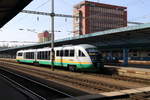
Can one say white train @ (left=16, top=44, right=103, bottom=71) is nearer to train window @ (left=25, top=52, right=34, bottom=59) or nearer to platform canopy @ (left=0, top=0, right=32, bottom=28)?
platform canopy @ (left=0, top=0, right=32, bottom=28)

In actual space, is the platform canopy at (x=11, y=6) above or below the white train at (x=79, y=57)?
above

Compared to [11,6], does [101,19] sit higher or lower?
higher

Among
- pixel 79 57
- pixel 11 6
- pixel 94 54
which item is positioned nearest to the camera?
pixel 11 6

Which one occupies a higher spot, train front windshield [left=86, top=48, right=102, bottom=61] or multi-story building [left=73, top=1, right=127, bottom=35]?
multi-story building [left=73, top=1, right=127, bottom=35]

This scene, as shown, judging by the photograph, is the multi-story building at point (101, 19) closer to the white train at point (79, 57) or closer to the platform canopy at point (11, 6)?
the white train at point (79, 57)

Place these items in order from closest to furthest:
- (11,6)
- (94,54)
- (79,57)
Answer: (11,6) → (94,54) → (79,57)

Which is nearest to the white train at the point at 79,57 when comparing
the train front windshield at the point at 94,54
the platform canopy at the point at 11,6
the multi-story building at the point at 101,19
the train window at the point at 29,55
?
the train front windshield at the point at 94,54

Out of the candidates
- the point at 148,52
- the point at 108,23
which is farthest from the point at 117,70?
the point at 108,23

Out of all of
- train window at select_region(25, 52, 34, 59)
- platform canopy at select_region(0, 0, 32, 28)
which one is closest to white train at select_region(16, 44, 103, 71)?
platform canopy at select_region(0, 0, 32, 28)

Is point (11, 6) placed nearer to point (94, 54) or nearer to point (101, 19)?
point (94, 54)

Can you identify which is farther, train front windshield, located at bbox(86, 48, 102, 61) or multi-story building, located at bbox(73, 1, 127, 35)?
multi-story building, located at bbox(73, 1, 127, 35)

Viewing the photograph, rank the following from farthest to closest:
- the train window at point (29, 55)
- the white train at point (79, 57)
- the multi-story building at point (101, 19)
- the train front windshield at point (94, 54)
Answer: the multi-story building at point (101, 19), the train window at point (29, 55), the train front windshield at point (94, 54), the white train at point (79, 57)

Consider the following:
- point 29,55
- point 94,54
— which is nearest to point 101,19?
point 29,55

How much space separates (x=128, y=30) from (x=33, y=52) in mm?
17417
